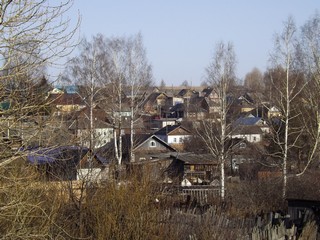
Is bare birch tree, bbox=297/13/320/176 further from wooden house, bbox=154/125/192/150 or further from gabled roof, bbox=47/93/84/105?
wooden house, bbox=154/125/192/150

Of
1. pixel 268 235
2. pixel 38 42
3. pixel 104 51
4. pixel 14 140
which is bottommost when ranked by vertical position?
pixel 268 235

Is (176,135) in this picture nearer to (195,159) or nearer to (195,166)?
(195,166)

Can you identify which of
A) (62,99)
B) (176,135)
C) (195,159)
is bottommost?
(195,159)

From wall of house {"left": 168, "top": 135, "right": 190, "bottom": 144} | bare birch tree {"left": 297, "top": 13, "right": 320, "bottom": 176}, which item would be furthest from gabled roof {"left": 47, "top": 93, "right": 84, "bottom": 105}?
wall of house {"left": 168, "top": 135, "right": 190, "bottom": 144}

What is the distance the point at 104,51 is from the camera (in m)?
21.6

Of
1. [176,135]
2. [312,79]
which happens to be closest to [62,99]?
[312,79]

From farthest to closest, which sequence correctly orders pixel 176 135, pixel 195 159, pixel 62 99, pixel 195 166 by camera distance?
pixel 176 135
pixel 195 166
pixel 195 159
pixel 62 99

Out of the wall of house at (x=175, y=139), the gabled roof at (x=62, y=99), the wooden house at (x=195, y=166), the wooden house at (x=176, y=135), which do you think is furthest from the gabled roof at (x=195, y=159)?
the gabled roof at (x=62, y=99)

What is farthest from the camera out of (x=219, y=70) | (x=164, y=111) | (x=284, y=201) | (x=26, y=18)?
(x=164, y=111)

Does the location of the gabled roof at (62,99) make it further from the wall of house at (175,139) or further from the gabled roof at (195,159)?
the wall of house at (175,139)

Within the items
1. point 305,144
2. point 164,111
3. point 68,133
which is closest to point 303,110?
point 305,144

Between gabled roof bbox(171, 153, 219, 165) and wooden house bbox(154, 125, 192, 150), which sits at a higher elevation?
wooden house bbox(154, 125, 192, 150)

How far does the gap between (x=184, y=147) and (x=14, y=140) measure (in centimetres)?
3379

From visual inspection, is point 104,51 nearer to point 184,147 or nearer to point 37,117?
point 37,117
